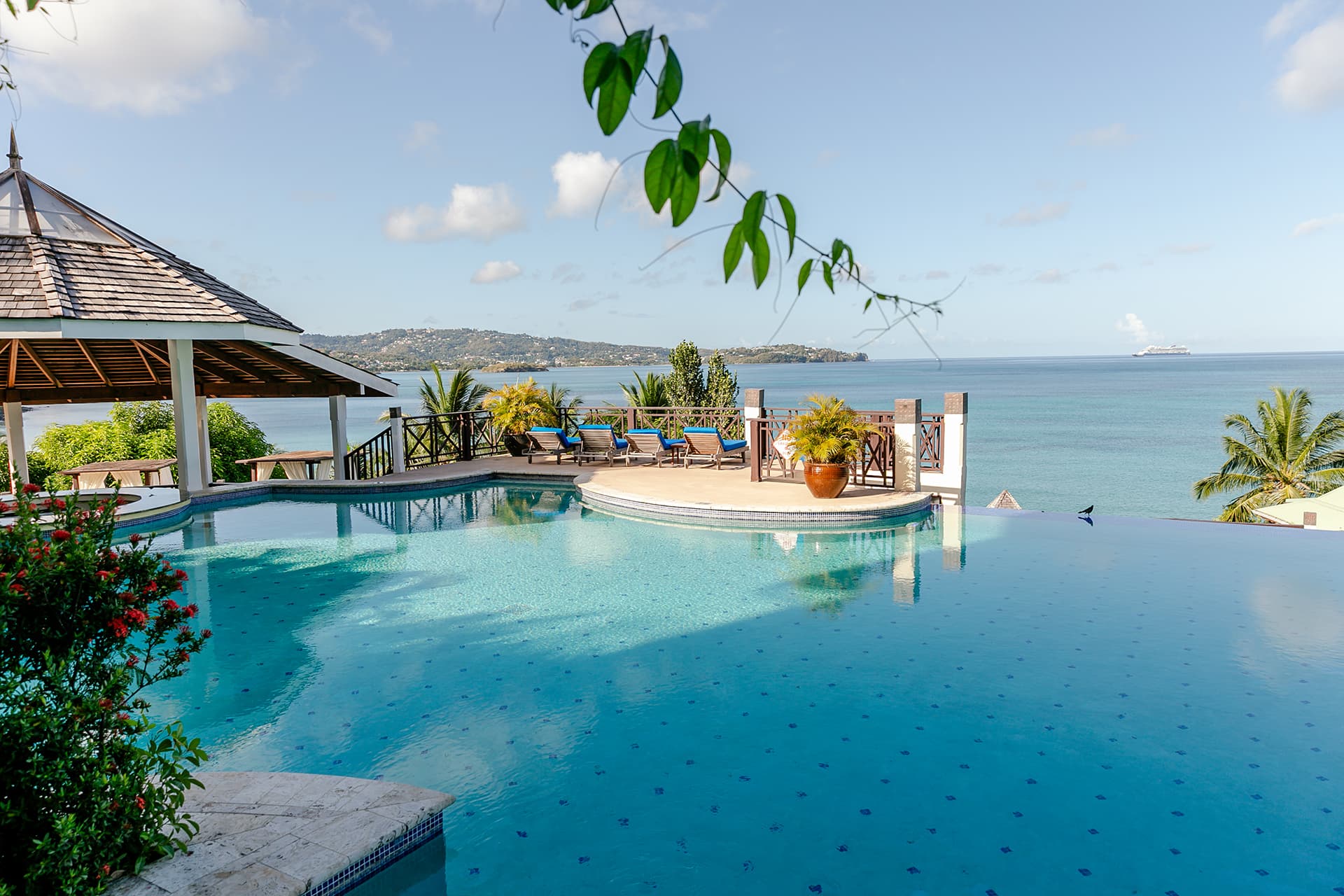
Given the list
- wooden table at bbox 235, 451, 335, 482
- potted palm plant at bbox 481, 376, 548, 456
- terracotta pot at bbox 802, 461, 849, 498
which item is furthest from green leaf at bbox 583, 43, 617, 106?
wooden table at bbox 235, 451, 335, 482

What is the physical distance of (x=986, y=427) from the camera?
219 ft

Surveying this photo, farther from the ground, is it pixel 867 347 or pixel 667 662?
pixel 867 347

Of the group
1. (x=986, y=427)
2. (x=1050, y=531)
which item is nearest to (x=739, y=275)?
(x=1050, y=531)

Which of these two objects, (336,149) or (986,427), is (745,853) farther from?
(986,427)

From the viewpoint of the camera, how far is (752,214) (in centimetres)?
100

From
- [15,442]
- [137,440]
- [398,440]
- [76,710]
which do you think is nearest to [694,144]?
[76,710]

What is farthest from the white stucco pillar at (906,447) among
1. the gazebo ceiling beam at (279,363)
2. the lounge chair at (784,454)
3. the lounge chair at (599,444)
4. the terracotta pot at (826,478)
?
the gazebo ceiling beam at (279,363)

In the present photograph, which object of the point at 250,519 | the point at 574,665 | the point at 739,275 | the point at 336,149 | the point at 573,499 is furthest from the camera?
the point at 336,149

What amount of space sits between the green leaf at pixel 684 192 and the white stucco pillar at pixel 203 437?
13.7 m

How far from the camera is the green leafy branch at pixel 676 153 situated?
3.29ft

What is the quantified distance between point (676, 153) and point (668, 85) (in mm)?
102

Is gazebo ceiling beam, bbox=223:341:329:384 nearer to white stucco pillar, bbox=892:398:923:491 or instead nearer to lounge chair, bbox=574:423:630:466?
lounge chair, bbox=574:423:630:466

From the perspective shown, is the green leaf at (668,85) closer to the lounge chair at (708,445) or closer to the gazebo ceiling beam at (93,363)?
the lounge chair at (708,445)

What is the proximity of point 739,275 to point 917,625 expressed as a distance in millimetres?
6379
